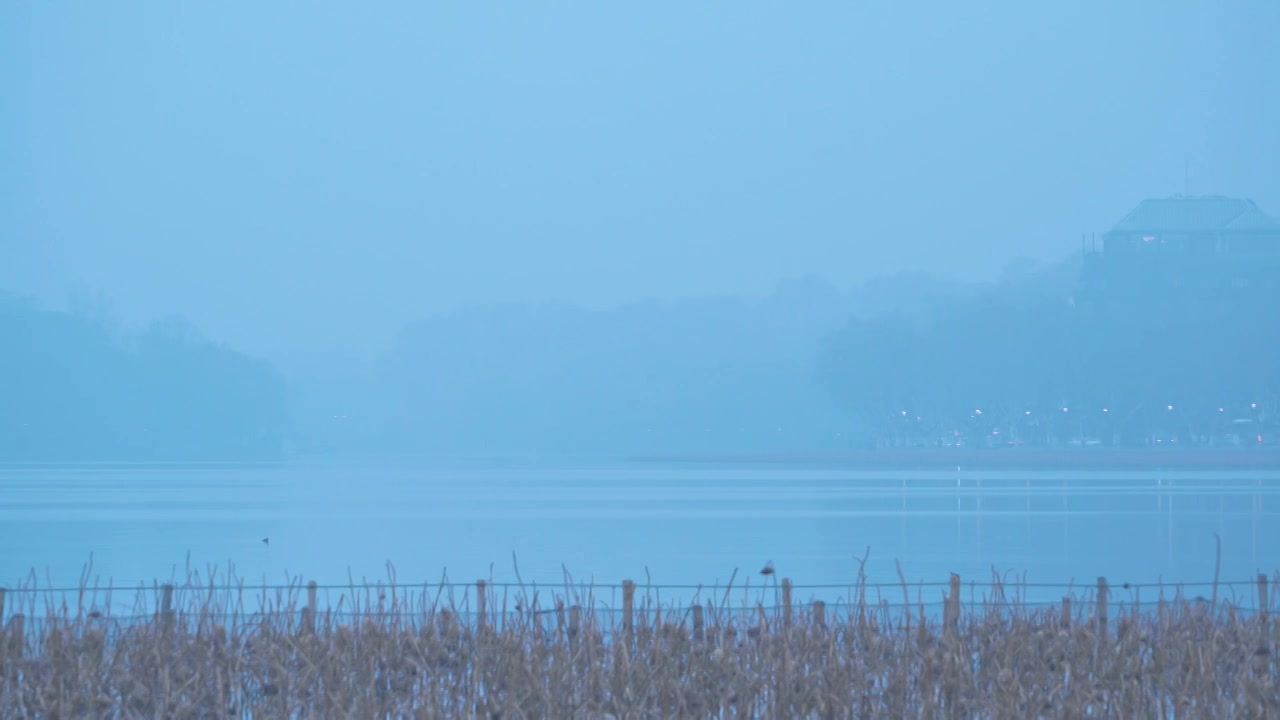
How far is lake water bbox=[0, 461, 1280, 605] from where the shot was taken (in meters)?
26.5

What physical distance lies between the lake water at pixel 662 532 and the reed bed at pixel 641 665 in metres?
3.74

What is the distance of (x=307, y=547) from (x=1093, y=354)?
68.4 metres

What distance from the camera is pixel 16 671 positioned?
336 inches

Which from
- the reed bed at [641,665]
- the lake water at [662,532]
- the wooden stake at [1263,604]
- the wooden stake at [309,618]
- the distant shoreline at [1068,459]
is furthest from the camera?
the distant shoreline at [1068,459]

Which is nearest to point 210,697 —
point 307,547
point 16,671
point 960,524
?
point 16,671

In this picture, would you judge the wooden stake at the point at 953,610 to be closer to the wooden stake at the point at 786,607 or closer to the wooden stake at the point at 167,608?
the wooden stake at the point at 786,607

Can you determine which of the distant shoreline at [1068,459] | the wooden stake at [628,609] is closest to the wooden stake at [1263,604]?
the wooden stake at [628,609]

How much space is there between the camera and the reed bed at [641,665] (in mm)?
8219

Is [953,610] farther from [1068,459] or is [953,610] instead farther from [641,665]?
[1068,459]

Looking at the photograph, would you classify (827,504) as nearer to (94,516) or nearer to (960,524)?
(960,524)

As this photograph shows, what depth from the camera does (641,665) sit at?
29.2 ft

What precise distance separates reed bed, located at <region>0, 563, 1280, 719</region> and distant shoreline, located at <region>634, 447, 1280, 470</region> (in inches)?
3051

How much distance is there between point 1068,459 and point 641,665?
8415 cm

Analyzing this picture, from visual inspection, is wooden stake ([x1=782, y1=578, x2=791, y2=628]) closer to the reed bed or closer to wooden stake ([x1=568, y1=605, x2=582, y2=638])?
the reed bed
